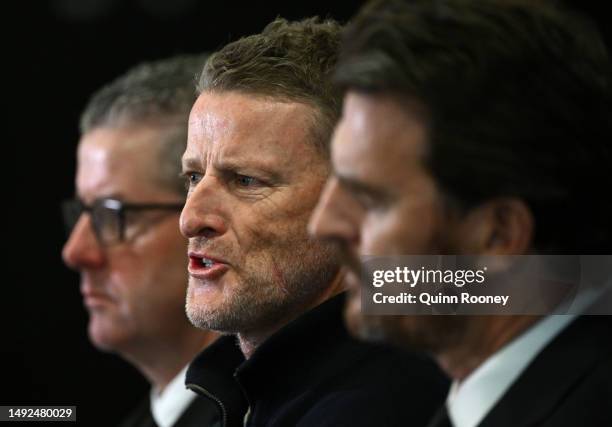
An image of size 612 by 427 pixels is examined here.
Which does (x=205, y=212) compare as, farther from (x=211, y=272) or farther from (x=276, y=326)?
(x=276, y=326)

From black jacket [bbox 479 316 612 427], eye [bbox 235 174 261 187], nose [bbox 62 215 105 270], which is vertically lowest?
nose [bbox 62 215 105 270]

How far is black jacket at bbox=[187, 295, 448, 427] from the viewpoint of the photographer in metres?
1.89

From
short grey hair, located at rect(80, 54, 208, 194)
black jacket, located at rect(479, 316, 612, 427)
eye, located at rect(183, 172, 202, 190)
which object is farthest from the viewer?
short grey hair, located at rect(80, 54, 208, 194)

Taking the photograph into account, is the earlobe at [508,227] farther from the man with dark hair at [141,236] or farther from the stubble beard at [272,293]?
the man with dark hair at [141,236]

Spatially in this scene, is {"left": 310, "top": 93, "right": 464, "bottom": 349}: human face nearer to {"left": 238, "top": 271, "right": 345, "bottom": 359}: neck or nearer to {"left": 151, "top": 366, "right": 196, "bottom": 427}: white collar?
{"left": 238, "top": 271, "right": 345, "bottom": 359}: neck

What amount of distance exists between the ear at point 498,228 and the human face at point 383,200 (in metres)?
0.03

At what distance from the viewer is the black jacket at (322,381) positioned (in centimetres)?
189

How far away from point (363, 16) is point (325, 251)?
2.11 feet

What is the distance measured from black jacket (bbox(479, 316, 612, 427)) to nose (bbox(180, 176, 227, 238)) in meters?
0.73

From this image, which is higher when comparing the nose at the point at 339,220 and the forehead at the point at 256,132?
the nose at the point at 339,220

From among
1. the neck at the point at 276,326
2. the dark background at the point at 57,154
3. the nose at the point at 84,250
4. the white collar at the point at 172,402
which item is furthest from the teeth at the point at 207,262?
the dark background at the point at 57,154

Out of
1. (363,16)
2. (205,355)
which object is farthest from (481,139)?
(205,355)

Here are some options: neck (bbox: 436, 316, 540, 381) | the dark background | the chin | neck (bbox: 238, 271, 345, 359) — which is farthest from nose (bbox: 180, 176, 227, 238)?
the dark background

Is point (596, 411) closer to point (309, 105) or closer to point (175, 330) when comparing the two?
point (309, 105)
